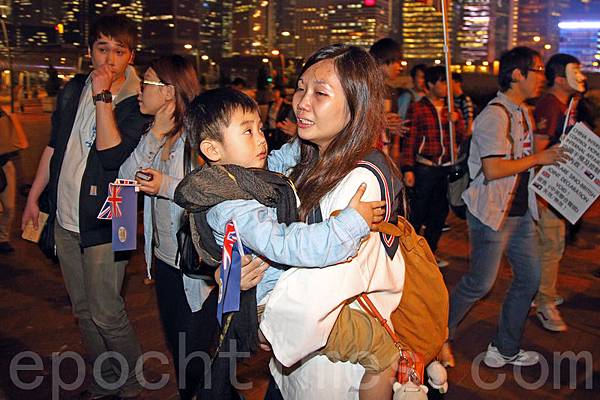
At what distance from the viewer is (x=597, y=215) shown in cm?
942

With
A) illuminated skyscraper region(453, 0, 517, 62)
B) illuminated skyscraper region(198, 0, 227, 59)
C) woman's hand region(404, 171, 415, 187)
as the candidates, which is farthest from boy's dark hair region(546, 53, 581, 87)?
illuminated skyscraper region(453, 0, 517, 62)

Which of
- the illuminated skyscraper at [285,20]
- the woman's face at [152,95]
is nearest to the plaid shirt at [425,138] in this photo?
the woman's face at [152,95]

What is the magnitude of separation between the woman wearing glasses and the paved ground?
98cm

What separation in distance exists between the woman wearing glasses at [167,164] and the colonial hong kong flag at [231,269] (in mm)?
1203

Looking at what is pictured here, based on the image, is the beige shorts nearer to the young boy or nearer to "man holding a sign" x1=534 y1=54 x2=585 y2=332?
the young boy

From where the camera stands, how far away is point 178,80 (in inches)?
122

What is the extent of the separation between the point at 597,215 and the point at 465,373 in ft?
21.2

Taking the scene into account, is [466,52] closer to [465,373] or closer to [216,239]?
[465,373]

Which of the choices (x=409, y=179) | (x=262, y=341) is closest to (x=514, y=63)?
(x=409, y=179)

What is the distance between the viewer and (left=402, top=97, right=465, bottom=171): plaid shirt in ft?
21.2

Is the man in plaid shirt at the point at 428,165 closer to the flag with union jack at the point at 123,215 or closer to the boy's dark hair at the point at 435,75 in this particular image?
the boy's dark hair at the point at 435,75

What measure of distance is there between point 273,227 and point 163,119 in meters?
1.52

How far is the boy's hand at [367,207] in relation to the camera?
1751mm

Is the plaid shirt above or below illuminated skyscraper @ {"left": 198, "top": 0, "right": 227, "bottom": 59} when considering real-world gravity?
below
